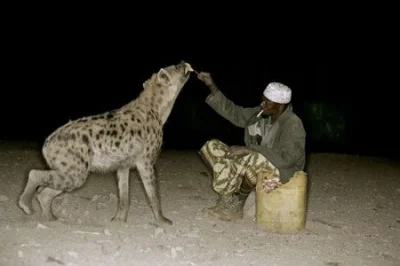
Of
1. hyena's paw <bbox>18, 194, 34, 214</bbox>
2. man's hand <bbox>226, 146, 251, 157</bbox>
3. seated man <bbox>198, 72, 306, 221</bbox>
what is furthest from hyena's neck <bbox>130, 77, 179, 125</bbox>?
hyena's paw <bbox>18, 194, 34, 214</bbox>

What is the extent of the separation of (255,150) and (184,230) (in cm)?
62

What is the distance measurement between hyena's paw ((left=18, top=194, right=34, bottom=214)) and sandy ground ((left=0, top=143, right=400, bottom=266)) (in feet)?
0.19

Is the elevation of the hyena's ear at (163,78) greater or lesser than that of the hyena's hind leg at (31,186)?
greater

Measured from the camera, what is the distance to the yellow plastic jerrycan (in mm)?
4082

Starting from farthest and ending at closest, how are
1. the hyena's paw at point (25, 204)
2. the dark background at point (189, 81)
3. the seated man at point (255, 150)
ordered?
the dark background at point (189, 81) → the seated man at point (255, 150) → the hyena's paw at point (25, 204)

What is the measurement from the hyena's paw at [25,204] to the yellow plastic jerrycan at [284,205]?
1.32m

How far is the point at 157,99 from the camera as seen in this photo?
433 centimetres

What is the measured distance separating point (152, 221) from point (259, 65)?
10864 mm

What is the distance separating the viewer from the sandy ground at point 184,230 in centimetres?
344

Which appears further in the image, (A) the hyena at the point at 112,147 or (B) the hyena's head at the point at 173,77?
(B) the hyena's head at the point at 173,77

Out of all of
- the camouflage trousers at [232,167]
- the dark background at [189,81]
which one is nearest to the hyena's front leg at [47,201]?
the camouflage trousers at [232,167]

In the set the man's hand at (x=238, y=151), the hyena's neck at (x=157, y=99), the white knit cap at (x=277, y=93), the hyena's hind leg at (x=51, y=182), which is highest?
the white knit cap at (x=277, y=93)

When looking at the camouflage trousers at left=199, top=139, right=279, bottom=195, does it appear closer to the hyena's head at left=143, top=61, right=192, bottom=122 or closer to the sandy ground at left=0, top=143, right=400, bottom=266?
the sandy ground at left=0, top=143, right=400, bottom=266

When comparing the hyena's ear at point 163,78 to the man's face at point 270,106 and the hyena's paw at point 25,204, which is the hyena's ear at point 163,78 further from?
the hyena's paw at point 25,204
